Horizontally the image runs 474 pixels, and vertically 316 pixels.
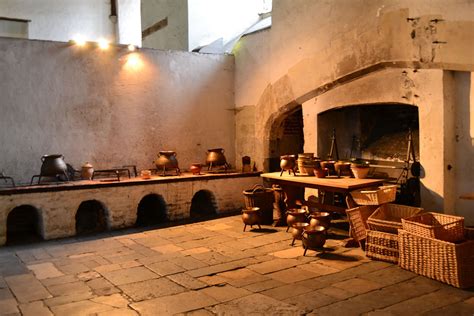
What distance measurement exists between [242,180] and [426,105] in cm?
383

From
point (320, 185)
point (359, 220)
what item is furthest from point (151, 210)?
point (359, 220)

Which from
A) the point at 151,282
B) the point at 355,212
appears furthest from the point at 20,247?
the point at 355,212

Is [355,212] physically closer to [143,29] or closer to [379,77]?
[379,77]

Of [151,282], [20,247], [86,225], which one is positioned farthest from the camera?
[86,225]

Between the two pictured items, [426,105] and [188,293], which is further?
[426,105]

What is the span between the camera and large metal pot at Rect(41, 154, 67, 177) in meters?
7.47

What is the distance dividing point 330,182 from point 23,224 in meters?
5.22

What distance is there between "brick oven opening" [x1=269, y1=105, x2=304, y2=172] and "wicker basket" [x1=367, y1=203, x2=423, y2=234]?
327cm

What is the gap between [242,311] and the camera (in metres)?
4.15

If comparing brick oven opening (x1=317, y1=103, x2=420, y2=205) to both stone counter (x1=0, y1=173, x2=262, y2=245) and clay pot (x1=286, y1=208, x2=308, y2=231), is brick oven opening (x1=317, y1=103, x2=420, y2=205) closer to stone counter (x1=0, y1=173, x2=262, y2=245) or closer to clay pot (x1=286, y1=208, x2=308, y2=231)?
clay pot (x1=286, y1=208, x2=308, y2=231)

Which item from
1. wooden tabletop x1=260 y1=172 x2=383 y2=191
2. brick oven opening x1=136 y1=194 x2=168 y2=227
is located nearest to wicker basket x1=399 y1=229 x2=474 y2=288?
wooden tabletop x1=260 y1=172 x2=383 y2=191

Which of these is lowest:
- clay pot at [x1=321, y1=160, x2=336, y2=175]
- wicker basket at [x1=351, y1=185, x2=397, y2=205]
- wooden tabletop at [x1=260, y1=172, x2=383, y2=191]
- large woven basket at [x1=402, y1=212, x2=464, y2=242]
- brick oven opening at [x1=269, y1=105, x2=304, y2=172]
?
large woven basket at [x1=402, y1=212, x2=464, y2=242]

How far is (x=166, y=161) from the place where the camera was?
8703 millimetres

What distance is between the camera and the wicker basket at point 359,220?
6082mm
